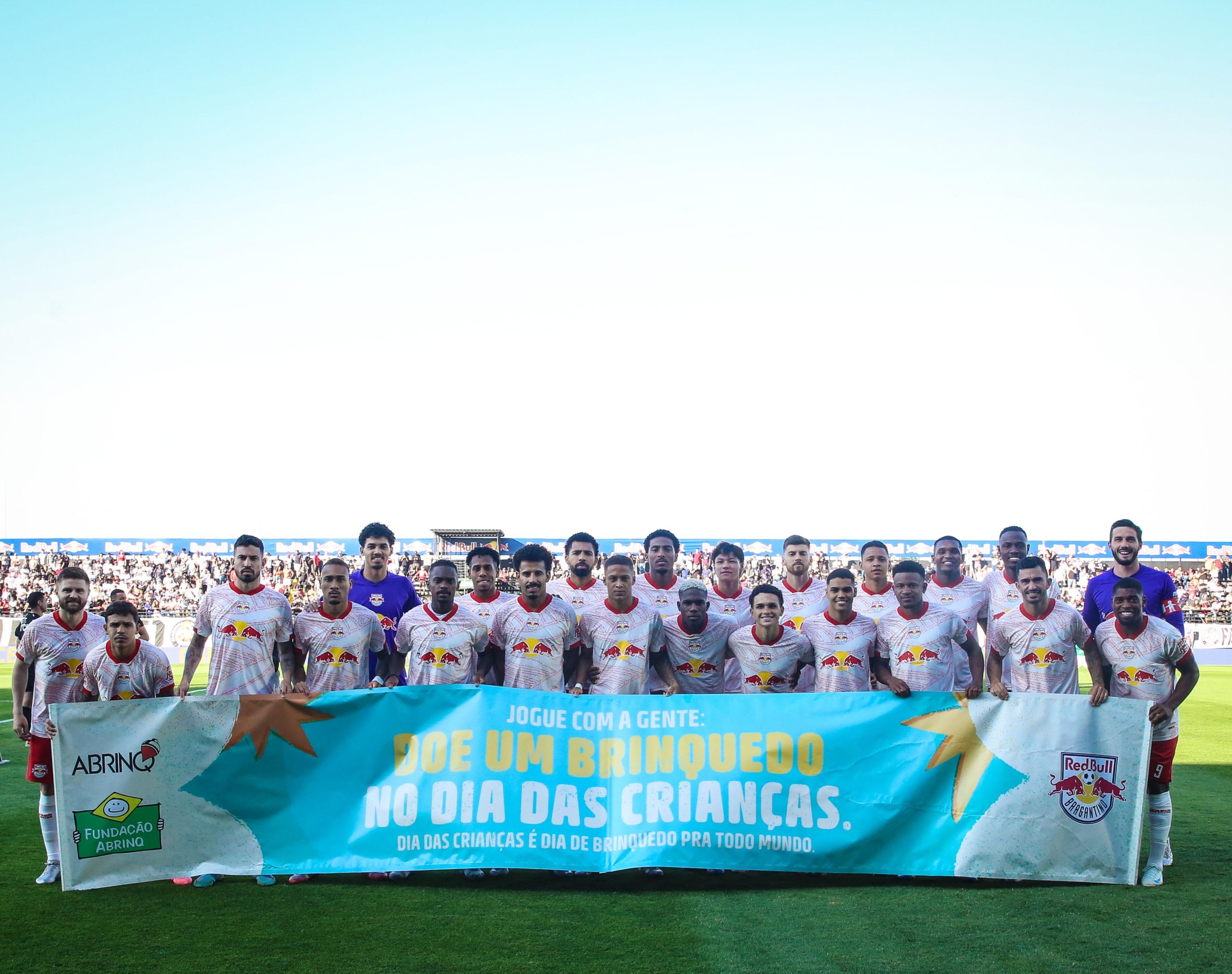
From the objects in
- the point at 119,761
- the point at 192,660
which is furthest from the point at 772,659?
the point at 119,761

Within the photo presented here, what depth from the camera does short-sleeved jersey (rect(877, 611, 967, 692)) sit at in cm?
695

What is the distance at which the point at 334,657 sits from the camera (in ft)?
22.5

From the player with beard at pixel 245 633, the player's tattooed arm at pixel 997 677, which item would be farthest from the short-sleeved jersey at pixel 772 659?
the player with beard at pixel 245 633

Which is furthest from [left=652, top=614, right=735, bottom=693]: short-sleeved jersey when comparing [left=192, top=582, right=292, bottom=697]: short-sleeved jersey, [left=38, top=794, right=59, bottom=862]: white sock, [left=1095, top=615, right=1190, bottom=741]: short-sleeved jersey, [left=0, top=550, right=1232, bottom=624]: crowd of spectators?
[left=0, top=550, right=1232, bottom=624]: crowd of spectators

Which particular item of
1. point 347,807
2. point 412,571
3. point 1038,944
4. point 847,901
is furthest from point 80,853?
point 412,571

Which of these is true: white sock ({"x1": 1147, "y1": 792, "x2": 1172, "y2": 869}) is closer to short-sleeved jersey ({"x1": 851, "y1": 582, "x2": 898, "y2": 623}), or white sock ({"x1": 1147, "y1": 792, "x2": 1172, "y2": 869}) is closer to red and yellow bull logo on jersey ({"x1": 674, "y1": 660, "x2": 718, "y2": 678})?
short-sleeved jersey ({"x1": 851, "y1": 582, "x2": 898, "y2": 623})

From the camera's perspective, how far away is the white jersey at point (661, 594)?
7.93m

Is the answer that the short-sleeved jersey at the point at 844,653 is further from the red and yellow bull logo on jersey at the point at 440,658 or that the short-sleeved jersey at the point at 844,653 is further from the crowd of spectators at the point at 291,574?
the crowd of spectators at the point at 291,574

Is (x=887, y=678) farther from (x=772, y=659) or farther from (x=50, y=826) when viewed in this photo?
(x=50, y=826)

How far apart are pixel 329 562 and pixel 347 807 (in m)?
1.69

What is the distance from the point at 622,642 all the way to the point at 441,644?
129 cm

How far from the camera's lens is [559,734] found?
6.31 m

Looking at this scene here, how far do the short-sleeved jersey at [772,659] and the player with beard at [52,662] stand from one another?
457 centimetres

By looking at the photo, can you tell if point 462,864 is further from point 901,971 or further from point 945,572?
point 945,572
